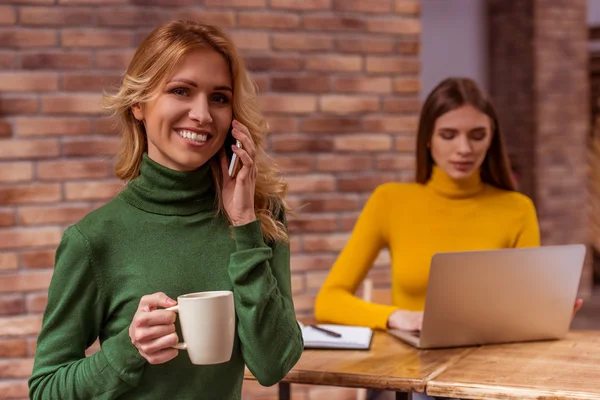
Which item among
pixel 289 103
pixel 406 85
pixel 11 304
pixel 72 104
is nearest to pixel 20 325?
pixel 11 304

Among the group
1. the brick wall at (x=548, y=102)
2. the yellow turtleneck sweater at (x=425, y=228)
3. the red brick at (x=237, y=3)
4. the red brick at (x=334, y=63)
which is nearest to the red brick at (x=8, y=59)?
the red brick at (x=237, y=3)

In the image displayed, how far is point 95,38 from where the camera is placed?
8.93 feet

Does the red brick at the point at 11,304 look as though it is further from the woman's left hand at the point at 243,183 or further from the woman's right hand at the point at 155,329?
the woman's right hand at the point at 155,329

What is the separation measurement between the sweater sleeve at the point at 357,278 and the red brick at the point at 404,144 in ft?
2.13

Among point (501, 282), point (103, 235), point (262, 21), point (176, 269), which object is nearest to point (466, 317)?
point (501, 282)

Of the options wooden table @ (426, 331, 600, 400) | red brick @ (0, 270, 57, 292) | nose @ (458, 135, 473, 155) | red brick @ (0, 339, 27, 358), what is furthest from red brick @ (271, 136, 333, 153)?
wooden table @ (426, 331, 600, 400)

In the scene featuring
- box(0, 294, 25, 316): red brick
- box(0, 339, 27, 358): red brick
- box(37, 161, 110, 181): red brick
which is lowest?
box(0, 339, 27, 358): red brick

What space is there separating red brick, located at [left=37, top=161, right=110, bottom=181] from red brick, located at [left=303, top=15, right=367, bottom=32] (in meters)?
0.94

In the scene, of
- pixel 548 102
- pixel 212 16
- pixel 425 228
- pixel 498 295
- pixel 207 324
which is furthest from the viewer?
pixel 548 102

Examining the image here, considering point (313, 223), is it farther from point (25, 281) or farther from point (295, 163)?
point (25, 281)

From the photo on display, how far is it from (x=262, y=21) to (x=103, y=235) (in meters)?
1.72

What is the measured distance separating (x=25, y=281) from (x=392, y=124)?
150 cm

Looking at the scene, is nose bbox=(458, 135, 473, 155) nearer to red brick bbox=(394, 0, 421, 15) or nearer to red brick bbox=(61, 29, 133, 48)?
red brick bbox=(394, 0, 421, 15)

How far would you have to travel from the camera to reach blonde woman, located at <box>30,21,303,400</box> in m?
1.34
